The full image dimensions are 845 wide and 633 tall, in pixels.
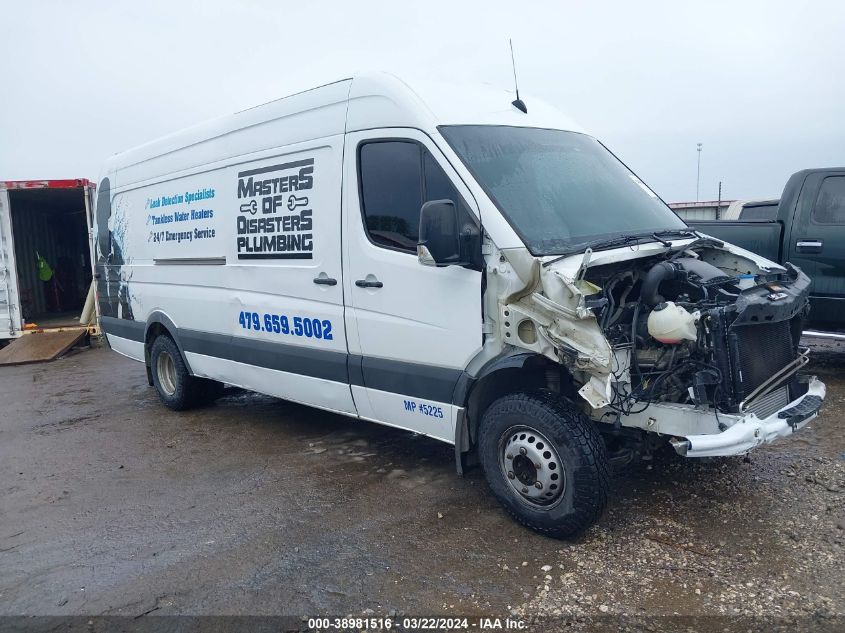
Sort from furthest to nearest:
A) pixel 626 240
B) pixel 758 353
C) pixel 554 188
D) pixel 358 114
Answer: pixel 358 114, pixel 554 188, pixel 626 240, pixel 758 353

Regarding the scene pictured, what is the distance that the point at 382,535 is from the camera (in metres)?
3.99

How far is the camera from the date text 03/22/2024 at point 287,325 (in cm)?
492

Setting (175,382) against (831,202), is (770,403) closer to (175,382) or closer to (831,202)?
(831,202)

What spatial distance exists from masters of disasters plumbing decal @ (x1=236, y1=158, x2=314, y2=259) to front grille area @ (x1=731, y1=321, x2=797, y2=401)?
9.51ft

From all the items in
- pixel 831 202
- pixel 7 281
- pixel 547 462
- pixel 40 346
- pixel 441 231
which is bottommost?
pixel 40 346

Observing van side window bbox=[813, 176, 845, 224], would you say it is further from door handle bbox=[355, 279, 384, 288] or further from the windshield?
door handle bbox=[355, 279, 384, 288]

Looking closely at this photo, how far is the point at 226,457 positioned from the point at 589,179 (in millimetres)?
3570

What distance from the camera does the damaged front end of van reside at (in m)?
3.36

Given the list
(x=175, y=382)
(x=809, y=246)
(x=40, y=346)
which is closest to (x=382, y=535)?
(x=175, y=382)

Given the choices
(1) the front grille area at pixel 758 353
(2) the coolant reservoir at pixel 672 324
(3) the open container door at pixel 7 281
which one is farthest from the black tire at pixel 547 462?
(3) the open container door at pixel 7 281

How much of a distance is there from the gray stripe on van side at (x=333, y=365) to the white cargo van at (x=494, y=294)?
0.06ft

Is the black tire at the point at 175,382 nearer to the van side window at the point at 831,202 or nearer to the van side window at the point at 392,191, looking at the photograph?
the van side window at the point at 392,191

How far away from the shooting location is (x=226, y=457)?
5582 mm

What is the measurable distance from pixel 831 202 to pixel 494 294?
508 cm
